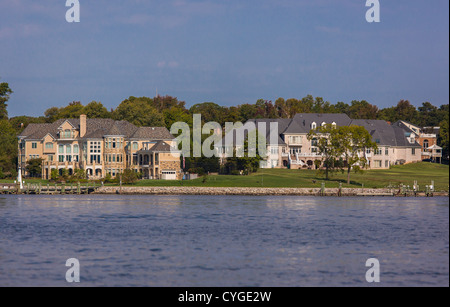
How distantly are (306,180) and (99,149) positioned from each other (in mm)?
34056

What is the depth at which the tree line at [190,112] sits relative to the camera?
125812 millimetres

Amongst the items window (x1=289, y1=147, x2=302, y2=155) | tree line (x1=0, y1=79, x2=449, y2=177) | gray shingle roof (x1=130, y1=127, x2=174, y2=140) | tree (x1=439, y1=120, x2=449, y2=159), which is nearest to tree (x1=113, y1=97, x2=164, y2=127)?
tree line (x1=0, y1=79, x2=449, y2=177)

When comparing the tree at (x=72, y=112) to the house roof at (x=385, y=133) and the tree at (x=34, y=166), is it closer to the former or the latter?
the tree at (x=34, y=166)

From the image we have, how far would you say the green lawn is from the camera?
92.0 m

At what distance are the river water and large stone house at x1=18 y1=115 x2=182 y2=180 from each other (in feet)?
98.5

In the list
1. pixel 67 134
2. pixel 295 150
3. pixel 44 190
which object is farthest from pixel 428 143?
pixel 44 190

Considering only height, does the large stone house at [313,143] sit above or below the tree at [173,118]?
below

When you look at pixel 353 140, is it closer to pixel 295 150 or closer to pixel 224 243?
pixel 295 150

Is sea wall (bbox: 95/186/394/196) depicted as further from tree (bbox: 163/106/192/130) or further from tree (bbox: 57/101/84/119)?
tree (bbox: 163/106/192/130)

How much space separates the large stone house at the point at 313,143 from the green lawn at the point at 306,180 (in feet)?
31.1

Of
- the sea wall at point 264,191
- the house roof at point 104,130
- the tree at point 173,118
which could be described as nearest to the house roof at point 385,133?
the tree at point 173,118

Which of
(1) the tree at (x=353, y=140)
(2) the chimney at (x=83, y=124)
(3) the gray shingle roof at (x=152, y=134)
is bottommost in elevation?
(1) the tree at (x=353, y=140)

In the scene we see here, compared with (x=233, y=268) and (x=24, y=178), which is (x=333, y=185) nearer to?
(x=24, y=178)
